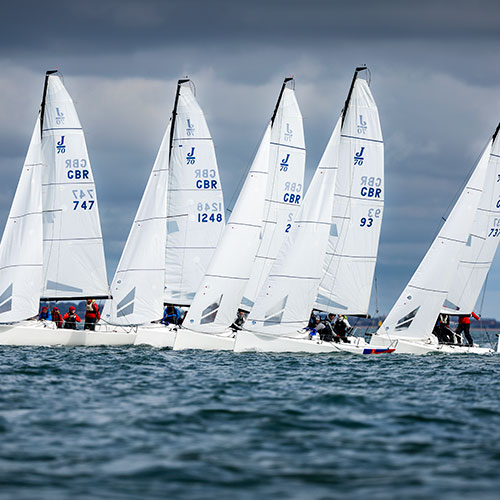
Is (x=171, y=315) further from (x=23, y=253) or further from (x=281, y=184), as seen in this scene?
(x=23, y=253)

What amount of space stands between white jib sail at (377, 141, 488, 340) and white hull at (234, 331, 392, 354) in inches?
144

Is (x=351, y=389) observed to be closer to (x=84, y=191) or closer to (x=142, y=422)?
(x=142, y=422)

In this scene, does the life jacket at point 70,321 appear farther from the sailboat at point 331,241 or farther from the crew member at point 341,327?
the crew member at point 341,327

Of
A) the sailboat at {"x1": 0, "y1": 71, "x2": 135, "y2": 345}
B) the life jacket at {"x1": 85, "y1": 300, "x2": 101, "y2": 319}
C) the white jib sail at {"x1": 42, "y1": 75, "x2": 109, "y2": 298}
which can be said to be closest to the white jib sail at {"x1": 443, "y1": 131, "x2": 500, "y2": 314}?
the sailboat at {"x1": 0, "y1": 71, "x2": 135, "y2": 345}

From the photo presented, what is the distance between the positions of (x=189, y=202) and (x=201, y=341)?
863cm

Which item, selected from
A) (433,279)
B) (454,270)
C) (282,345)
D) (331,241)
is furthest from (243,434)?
(454,270)

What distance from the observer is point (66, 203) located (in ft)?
125

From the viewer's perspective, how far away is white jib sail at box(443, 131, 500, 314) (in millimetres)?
40688

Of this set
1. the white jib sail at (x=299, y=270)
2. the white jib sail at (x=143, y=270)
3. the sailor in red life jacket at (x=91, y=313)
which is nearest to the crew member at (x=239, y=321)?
the white jib sail at (x=143, y=270)

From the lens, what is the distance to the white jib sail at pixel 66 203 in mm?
38031

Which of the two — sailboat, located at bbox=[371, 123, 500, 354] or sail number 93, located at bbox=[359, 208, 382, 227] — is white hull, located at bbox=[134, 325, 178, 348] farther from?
sail number 93, located at bbox=[359, 208, 382, 227]

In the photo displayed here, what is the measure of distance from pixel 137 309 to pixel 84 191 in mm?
5160

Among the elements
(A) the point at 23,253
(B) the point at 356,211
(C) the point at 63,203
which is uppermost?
(B) the point at 356,211

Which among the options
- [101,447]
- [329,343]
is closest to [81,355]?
[329,343]
